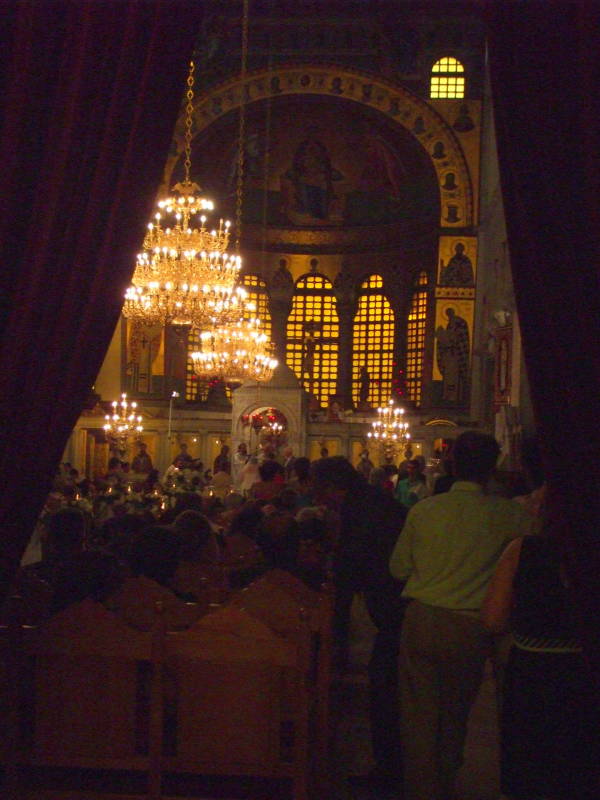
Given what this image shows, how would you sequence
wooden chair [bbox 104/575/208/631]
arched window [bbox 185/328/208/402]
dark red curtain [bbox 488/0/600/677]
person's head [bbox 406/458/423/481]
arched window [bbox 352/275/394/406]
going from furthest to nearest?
arched window [bbox 352/275/394/406] < arched window [bbox 185/328/208/402] < person's head [bbox 406/458/423/481] < wooden chair [bbox 104/575/208/631] < dark red curtain [bbox 488/0/600/677]

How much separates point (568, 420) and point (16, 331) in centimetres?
191

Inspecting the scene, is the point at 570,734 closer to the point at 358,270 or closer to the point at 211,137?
the point at 211,137

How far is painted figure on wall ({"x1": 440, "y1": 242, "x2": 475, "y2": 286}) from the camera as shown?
995 inches

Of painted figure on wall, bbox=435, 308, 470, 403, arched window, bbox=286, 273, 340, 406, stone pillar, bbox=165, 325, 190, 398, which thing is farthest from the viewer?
arched window, bbox=286, 273, 340, 406

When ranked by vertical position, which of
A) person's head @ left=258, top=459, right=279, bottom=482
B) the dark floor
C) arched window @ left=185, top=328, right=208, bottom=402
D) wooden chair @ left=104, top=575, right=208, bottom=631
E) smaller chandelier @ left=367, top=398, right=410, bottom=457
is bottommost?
the dark floor

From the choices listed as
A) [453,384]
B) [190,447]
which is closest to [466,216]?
[453,384]

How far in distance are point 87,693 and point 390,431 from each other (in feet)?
66.7

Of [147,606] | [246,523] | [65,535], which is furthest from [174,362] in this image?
[147,606]

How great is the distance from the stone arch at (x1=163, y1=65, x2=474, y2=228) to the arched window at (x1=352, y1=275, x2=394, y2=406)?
496 centimetres

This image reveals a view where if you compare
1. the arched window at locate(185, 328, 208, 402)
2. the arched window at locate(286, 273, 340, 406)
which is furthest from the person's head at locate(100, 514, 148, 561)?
the arched window at locate(286, 273, 340, 406)

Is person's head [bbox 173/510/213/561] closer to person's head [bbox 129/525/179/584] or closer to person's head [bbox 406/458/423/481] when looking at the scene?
person's head [bbox 129/525/179/584]

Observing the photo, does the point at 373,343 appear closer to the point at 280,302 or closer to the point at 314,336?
the point at 314,336

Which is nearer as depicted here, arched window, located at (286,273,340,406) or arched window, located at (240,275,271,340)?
arched window, located at (240,275,271,340)

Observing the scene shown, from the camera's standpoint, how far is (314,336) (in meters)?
30.5
